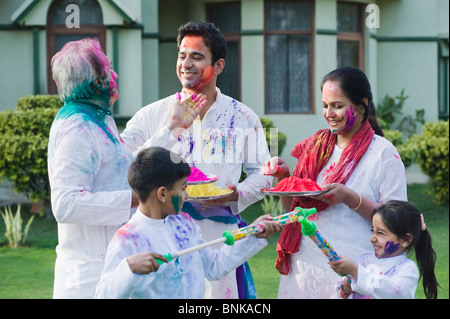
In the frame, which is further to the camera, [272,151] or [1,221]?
[1,221]

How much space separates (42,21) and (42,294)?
5.44 m

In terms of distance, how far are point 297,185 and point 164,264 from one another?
808 mm

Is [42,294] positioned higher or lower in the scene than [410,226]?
lower

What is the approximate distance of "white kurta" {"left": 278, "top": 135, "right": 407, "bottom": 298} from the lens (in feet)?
10.9

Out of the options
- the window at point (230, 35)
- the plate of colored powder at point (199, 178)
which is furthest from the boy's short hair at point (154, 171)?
the window at point (230, 35)

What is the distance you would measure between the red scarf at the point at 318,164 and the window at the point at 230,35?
8.50m

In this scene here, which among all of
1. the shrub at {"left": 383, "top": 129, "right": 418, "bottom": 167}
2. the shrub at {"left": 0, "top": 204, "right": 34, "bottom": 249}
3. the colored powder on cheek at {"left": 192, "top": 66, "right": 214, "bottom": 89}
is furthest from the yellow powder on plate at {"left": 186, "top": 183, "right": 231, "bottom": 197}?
the shrub at {"left": 383, "top": 129, "right": 418, "bottom": 167}

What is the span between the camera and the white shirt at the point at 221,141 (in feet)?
12.2

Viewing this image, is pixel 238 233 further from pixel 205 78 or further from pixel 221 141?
pixel 205 78

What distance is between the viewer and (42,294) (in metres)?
6.91

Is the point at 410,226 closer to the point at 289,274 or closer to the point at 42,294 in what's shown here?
the point at 289,274

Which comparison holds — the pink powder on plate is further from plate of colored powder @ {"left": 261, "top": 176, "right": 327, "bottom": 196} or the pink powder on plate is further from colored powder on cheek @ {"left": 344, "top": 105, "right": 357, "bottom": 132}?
colored powder on cheek @ {"left": 344, "top": 105, "right": 357, "bottom": 132}
